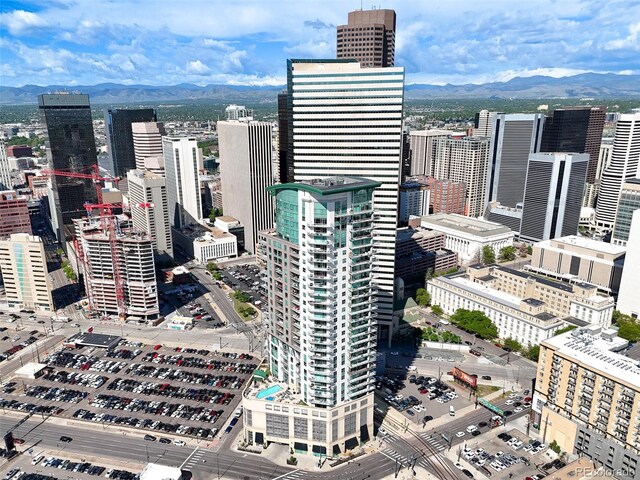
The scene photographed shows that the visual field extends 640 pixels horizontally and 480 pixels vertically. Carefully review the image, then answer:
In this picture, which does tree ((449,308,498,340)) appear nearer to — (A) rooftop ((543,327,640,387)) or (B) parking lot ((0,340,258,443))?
(A) rooftop ((543,327,640,387))

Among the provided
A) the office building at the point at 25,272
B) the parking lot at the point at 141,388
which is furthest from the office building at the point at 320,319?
the office building at the point at 25,272

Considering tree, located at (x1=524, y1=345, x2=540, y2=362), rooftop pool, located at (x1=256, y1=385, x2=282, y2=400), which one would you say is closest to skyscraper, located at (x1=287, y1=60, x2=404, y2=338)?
tree, located at (x1=524, y1=345, x2=540, y2=362)

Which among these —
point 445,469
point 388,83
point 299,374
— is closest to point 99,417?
point 299,374

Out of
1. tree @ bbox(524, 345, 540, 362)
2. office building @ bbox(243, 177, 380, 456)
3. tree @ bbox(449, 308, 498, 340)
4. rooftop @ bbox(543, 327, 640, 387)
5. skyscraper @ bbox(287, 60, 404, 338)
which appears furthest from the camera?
tree @ bbox(449, 308, 498, 340)

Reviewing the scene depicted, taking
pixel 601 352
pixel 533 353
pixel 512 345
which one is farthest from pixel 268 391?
pixel 533 353

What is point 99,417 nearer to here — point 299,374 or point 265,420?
point 265,420

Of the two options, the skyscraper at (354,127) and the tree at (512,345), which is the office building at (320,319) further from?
the tree at (512,345)

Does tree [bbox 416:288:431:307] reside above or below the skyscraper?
below
